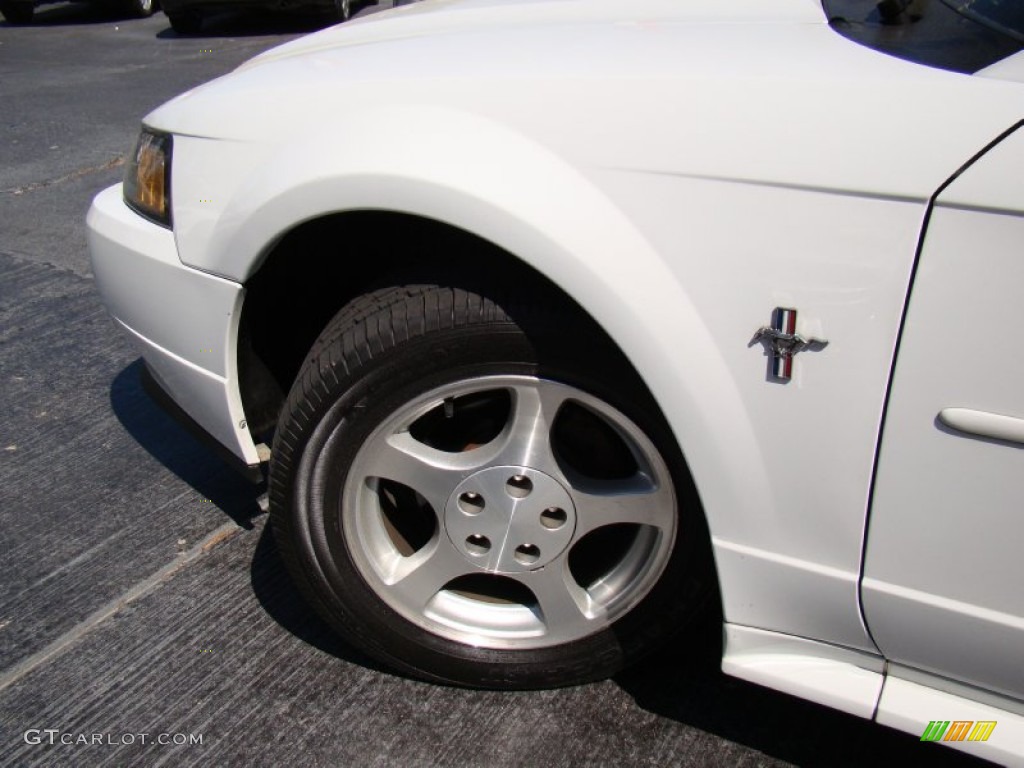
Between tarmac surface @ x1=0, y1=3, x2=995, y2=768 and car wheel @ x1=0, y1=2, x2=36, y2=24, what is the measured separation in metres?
10.3

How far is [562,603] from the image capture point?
2006 mm

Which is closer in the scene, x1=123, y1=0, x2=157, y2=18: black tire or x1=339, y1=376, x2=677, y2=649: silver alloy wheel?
x1=339, y1=376, x2=677, y2=649: silver alloy wheel

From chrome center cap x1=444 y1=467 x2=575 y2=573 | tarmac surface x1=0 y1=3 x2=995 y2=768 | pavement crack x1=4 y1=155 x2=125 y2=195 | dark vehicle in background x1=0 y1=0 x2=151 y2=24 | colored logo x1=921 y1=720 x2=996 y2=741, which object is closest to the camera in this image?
colored logo x1=921 y1=720 x2=996 y2=741

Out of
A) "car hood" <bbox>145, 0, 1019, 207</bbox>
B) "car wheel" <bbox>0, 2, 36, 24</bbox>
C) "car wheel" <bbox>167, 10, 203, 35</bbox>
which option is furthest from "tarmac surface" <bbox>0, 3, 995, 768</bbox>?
"car wheel" <bbox>0, 2, 36, 24</bbox>

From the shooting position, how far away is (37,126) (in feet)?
22.1

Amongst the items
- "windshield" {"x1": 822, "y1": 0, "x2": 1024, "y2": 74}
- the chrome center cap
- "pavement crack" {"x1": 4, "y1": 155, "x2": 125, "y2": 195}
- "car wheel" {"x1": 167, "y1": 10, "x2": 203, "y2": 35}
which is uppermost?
"windshield" {"x1": 822, "y1": 0, "x2": 1024, "y2": 74}

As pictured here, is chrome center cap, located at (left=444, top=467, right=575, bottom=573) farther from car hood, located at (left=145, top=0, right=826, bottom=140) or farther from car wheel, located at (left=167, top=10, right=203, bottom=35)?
car wheel, located at (left=167, top=10, right=203, bottom=35)

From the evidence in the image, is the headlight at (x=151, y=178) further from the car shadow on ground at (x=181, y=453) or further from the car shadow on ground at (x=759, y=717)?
the car shadow on ground at (x=759, y=717)

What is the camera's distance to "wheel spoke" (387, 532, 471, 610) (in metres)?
2.01

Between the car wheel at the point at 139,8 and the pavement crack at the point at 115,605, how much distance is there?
1119 cm

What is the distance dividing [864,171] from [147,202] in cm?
149

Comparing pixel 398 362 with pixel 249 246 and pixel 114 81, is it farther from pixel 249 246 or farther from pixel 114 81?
pixel 114 81

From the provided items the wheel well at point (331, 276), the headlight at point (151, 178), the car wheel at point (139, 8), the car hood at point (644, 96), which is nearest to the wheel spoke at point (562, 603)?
the wheel well at point (331, 276)

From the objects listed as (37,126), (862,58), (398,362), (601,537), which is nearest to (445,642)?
(601,537)
